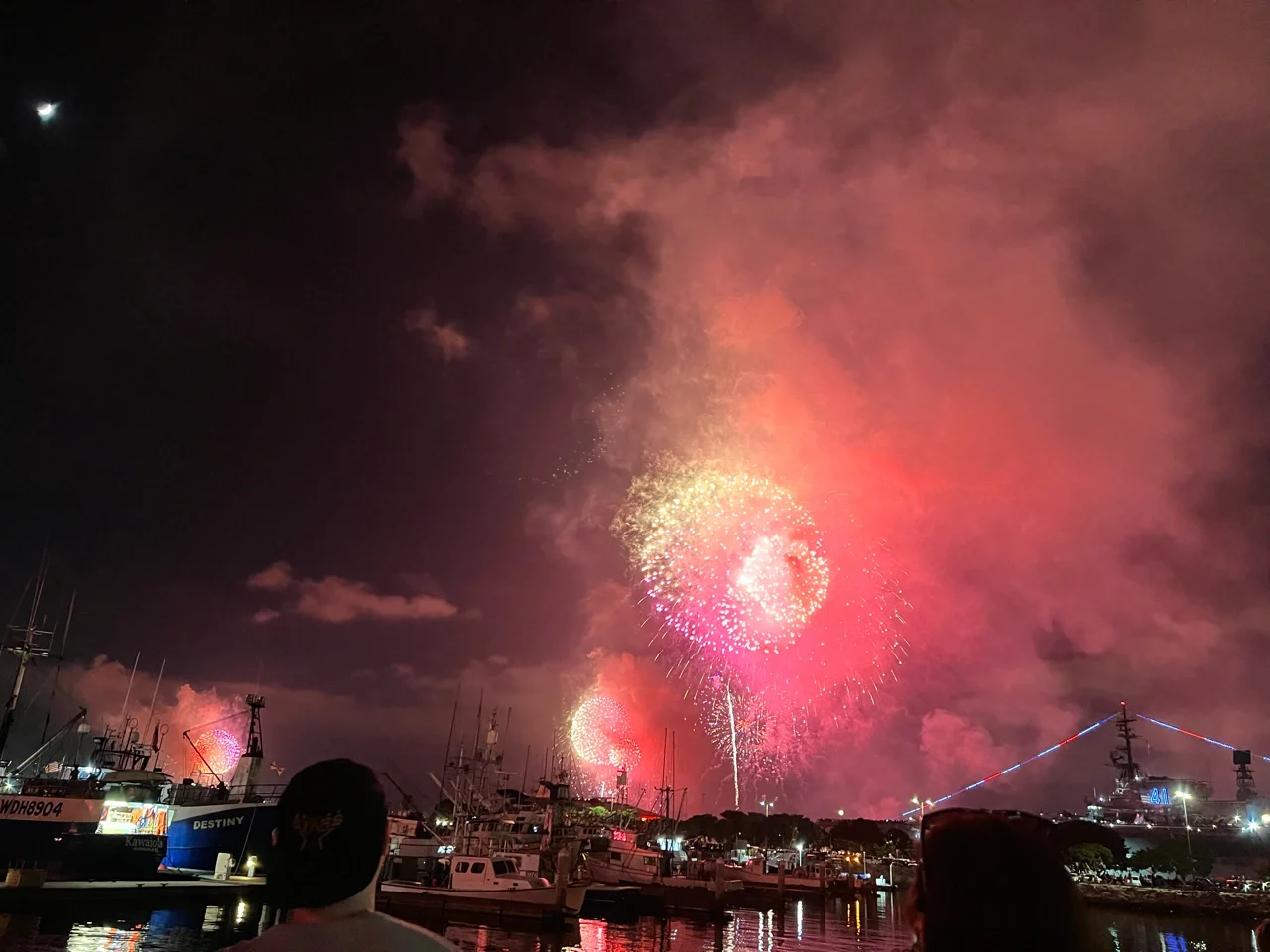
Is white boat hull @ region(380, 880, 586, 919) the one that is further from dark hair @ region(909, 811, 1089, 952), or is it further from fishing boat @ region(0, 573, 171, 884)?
dark hair @ region(909, 811, 1089, 952)

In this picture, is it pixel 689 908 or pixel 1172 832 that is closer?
pixel 689 908

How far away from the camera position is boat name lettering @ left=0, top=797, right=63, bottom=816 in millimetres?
36375

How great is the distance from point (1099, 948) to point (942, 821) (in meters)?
0.50

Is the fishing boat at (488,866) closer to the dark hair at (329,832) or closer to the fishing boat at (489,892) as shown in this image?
the fishing boat at (489,892)

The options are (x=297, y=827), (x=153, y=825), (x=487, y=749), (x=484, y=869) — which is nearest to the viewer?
(x=297, y=827)

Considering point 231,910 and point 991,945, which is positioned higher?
point 991,945

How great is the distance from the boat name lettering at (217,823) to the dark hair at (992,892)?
5133 centimetres

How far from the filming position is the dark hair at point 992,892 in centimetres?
229

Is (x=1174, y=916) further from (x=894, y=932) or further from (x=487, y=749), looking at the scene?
(x=487, y=749)

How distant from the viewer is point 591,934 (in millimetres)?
35812

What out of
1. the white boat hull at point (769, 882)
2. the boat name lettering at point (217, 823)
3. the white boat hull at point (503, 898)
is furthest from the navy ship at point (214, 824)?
the white boat hull at point (769, 882)

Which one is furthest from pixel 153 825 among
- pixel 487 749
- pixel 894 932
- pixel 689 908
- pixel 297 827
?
pixel 297 827

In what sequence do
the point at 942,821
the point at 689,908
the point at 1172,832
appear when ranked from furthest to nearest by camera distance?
1. the point at 1172,832
2. the point at 689,908
3. the point at 942,821

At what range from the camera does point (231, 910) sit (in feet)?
111
